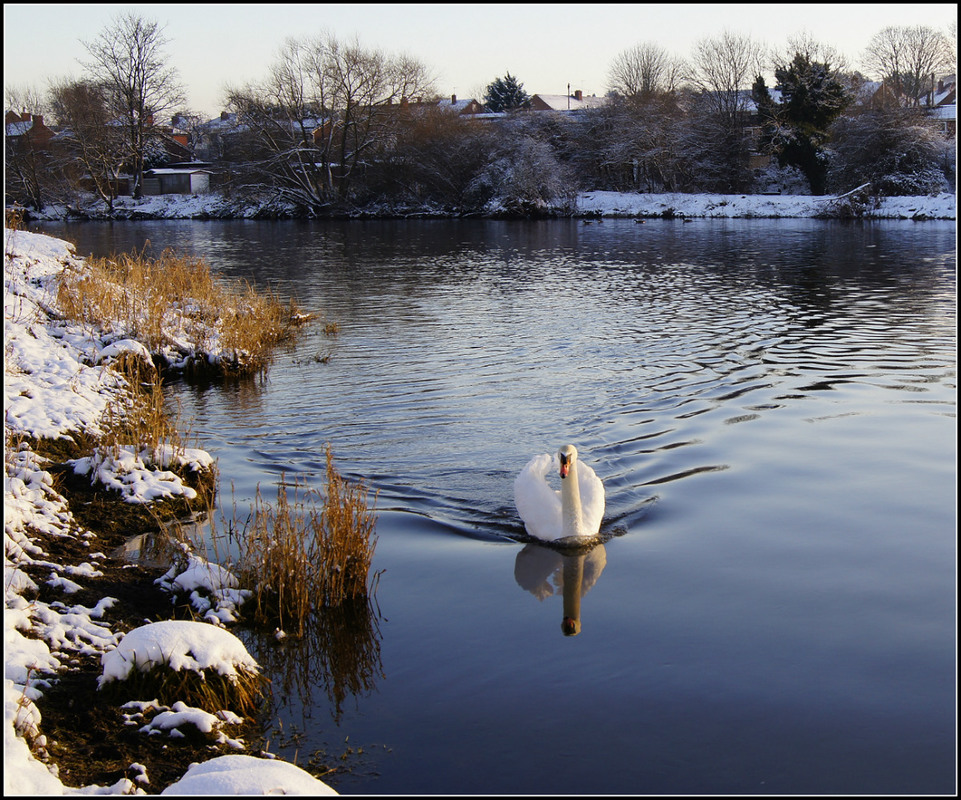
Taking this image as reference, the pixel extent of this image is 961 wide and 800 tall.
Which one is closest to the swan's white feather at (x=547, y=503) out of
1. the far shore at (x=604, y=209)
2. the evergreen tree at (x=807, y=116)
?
the far shore at (x=604, y=209)

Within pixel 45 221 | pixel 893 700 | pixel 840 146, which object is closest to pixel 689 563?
pixel 893 700

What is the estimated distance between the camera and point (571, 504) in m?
8.26

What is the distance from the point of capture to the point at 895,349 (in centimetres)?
1686

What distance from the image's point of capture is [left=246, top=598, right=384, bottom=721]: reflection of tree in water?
6078mm

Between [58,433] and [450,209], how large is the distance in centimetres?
5618

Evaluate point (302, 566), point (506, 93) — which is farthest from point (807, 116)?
point (302, 566)

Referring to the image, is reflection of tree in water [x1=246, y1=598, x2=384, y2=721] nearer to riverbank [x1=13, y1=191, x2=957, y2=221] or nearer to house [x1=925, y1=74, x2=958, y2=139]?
riverbank [x1=13, y1=191, x2=957, y2=221]

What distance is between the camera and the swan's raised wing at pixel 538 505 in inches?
330

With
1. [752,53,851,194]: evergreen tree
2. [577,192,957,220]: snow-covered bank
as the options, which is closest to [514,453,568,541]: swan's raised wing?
[577,192,957,220]: snow-covered bank

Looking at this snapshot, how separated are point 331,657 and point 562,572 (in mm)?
2394

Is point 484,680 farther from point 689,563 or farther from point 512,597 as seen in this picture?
point 689,563

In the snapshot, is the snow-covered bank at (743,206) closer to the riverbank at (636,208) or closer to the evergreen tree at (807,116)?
the riverbank at (636,208)

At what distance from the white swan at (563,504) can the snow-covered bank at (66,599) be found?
2862 millimetres

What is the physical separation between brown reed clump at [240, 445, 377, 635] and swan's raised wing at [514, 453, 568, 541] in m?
1.82
